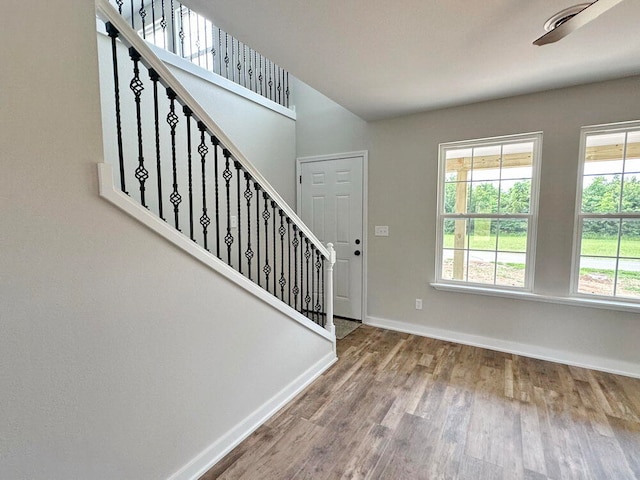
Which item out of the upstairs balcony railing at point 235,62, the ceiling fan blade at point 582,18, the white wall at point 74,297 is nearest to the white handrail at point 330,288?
the white wall at point 74,297

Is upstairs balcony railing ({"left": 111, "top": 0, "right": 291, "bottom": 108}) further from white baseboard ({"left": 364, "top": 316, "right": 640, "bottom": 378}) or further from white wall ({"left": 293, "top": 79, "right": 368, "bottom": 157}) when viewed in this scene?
white baseboard ({"left": 364, "top": 316, "right": 640, "bottom": 378})

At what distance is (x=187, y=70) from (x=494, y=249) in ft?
10.7

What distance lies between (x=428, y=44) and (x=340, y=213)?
2.16 metres

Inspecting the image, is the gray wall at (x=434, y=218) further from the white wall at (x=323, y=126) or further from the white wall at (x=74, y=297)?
the white wall at (x=74, y=297)

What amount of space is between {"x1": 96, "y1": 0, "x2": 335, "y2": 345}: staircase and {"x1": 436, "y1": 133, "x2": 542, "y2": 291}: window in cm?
139

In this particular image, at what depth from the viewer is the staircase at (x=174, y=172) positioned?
4.27 feet

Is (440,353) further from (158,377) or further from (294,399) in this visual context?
Result: (158,377)

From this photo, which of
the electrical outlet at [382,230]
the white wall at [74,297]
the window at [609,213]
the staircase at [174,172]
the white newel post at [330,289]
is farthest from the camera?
the electrical outlet at [382,230]

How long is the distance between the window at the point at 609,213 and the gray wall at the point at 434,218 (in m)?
0.09

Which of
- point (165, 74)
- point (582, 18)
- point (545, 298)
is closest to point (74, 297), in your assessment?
point (165, 74)

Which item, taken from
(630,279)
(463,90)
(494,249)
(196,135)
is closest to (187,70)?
(196,135)

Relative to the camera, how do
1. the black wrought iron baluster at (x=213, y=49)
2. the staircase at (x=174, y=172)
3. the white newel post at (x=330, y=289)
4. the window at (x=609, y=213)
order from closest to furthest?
the staircase at (x=174, y=172) → the window at (x=609, y=213) → the white newel post at (x=330, y=289) → the black wrought iron baluster at (x=213, y=49)

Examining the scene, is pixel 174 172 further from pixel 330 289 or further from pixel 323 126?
pixel 323 126

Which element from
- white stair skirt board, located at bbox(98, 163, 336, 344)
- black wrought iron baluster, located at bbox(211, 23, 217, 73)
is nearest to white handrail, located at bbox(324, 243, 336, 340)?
white stair skirt board, located at bbox(98, 163, 336, 344)
